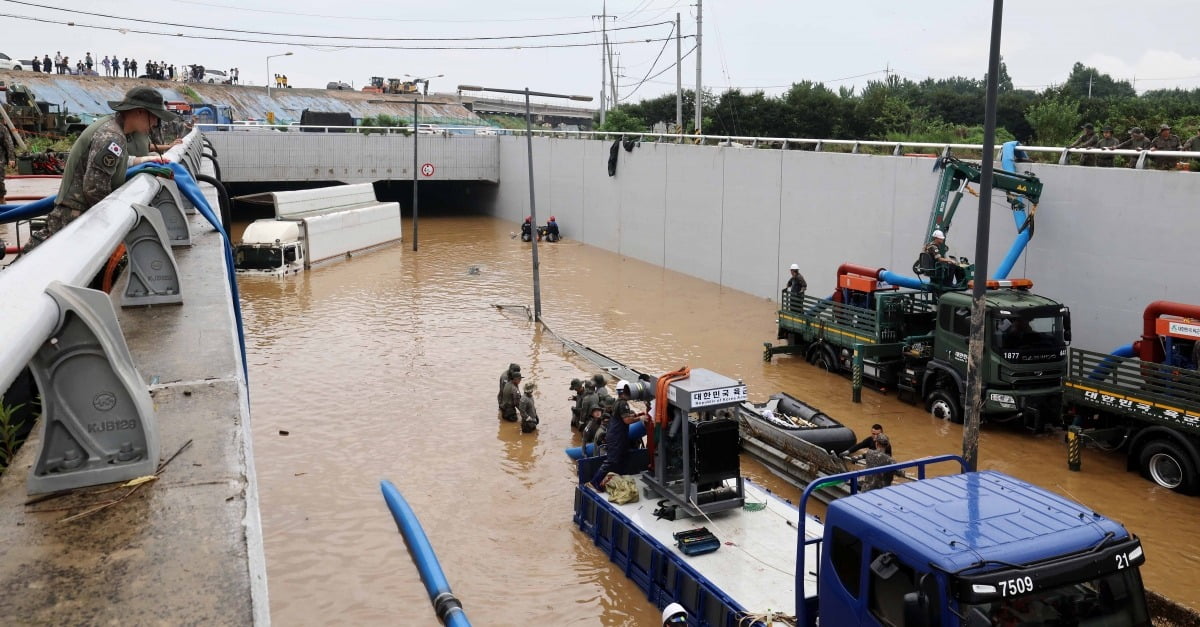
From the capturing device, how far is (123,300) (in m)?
5.36

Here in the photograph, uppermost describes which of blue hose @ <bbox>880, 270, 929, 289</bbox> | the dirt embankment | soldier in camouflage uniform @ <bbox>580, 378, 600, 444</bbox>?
the dirt embankment

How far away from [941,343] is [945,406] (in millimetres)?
1113

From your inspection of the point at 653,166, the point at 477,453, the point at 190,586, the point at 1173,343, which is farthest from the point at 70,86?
the point at 190,586

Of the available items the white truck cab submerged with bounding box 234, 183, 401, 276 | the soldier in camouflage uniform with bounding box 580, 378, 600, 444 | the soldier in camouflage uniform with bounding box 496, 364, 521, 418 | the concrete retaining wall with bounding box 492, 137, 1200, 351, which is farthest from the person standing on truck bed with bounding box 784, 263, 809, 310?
the white truck cab submerged with bounding box 234, 183, 401, 276

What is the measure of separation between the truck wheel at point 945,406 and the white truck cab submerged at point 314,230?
22.4 m

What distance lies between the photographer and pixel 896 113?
5062 centimetres

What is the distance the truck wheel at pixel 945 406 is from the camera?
646 inches

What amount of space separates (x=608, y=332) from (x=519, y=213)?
25294mm

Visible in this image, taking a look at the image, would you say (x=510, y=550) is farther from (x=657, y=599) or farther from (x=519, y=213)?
(x=519, y=213)

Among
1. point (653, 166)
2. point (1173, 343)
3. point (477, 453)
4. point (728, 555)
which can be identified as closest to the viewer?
point (728, 555)

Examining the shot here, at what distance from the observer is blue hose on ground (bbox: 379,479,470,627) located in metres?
3.45

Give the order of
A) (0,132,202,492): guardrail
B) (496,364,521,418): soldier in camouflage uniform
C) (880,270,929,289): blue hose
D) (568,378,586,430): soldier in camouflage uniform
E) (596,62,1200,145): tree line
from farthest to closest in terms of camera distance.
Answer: (596,62,1200,145): tree line < (880,270,929,289): blue hose < (496,364,521,418): soldier in camouflage uniform < (568,378,586,430): soldier in camouflage uniform < (0,132,202,492): guardrail

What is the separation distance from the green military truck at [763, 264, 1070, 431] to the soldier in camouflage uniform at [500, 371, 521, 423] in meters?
6.46

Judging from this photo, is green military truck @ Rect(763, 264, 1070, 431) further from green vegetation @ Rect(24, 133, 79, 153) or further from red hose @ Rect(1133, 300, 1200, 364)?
green vegetation @ Rect(24, 133, 79, 153)
